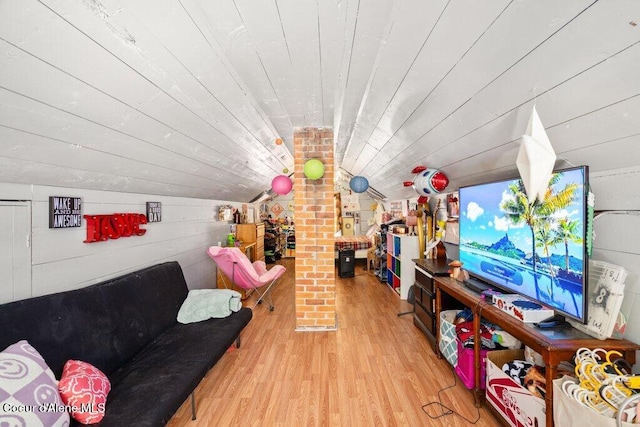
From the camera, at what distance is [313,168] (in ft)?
9.53

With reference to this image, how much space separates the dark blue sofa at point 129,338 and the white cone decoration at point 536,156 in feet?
6.52

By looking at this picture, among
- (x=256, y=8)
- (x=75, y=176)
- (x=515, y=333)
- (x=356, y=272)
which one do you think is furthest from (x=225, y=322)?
(x=356, y=272)

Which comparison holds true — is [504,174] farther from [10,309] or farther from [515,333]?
[10,309]

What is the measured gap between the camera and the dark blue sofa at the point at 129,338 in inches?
54.6

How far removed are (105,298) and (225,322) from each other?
0.92m

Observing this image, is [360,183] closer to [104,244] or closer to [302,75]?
[302,75]

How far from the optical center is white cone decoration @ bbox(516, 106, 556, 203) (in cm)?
111

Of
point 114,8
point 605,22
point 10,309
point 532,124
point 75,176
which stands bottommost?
point 10,309

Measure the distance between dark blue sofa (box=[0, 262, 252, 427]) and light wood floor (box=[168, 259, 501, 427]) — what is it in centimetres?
37

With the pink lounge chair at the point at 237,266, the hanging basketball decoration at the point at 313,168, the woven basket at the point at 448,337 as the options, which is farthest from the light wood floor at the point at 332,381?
the hanging basketball decoration at the point at 313,168

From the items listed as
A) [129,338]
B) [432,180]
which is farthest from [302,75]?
[129,338]

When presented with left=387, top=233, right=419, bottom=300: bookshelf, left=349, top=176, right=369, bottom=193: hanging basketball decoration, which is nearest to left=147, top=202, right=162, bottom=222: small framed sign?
left=349, top=176, right=369, bottom=193: hanging basketball decoration

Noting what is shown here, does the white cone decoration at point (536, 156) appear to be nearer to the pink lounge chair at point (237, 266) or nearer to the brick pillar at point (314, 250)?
the brick pillar at point (314, 250)

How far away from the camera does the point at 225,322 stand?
7.98 ft
